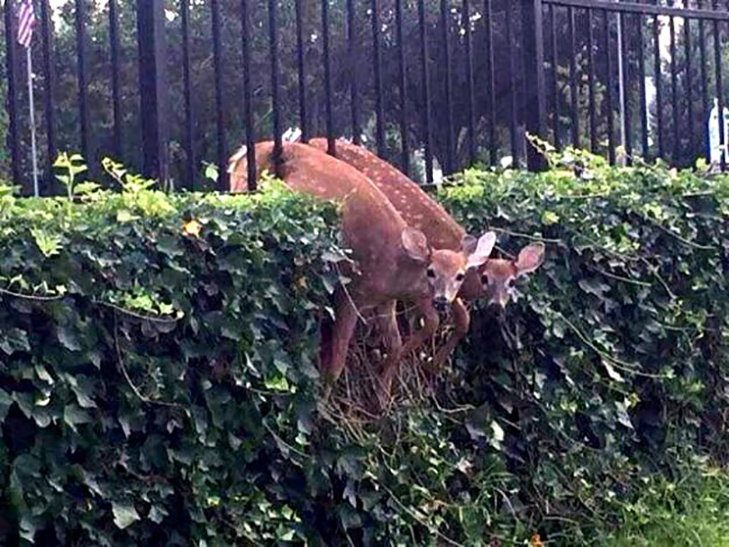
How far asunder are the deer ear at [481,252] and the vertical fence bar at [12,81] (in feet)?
5.14

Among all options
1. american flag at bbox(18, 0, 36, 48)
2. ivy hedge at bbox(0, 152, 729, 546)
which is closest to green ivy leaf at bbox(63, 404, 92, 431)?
ivy hedge at bbox(0, 152, 729, 546)

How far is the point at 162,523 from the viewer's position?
420 cm

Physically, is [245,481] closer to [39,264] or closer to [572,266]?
[39,264]

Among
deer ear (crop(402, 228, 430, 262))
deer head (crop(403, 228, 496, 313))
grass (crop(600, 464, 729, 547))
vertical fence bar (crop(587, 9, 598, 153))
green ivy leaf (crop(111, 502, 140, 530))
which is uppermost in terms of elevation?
vertical fence bar (crop(587, 9, 598, 153))

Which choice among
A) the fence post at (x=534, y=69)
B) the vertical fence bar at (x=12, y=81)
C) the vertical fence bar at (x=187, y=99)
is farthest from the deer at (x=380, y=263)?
the fence post at (x=534, y=69)

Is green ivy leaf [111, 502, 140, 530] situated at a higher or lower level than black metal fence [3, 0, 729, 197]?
lower

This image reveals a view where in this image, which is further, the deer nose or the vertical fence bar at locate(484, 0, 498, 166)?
the vertical fence bar at locate(484, 0, 498, 166)

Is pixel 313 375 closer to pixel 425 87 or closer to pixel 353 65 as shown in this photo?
pixel 353 65

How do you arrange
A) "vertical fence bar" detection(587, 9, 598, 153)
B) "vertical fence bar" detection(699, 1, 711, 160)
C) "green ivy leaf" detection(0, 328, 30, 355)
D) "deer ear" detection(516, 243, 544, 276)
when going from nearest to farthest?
"green ivy leaf" detection(0, 328, 30, 355)
"deer ear" detection(516, 243, 544, 276)
"vertical fence bar" detection(587, 9, 598, 153)
"vertical fence bar" detection(699, 1, 711, 160)

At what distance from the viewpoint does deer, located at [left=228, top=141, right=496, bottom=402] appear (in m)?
4.91

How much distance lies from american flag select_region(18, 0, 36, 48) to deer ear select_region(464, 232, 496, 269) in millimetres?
1821

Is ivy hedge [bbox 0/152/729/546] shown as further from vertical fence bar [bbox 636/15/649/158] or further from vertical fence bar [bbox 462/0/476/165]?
vertical fence bar [bbox 636/15/649/158]

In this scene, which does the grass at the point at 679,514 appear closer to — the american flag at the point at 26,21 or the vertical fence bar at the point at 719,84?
the vertical fence bar at the point at 719,84

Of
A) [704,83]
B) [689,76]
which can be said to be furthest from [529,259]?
[704,83]
